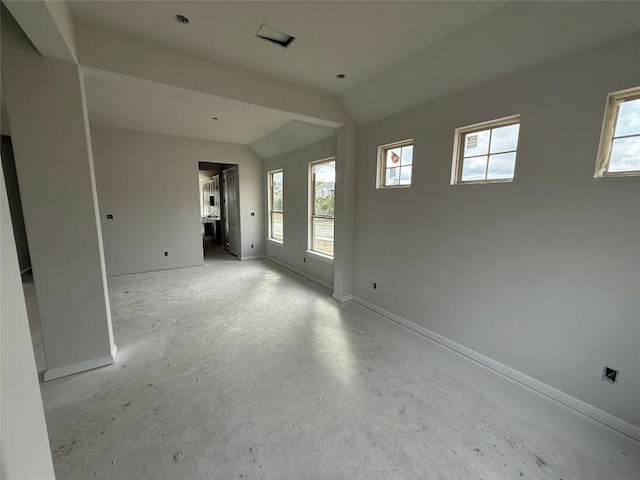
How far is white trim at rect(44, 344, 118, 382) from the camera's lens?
7.04 ft

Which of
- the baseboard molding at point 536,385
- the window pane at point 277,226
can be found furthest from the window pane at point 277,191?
the baseboard molding at point 536,385

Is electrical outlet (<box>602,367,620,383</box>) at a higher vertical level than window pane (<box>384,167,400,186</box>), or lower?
lower

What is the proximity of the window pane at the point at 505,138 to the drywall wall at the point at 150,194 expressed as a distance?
5.08 metres

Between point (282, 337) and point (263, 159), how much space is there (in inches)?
182

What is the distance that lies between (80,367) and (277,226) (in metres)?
4.37

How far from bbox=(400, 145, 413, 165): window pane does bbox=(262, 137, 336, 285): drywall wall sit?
1266mm

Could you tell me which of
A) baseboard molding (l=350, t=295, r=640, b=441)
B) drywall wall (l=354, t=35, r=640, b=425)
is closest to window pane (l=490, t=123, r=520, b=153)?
drywall wall (l=354, t=35, r=640, b=425)

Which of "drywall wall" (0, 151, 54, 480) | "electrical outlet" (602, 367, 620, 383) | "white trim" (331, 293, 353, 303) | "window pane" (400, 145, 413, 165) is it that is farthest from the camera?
"white trim" (331, 293, 353, 303)

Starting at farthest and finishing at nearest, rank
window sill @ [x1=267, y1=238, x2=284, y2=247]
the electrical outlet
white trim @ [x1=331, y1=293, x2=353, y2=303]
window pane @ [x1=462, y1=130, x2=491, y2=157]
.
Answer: window sill @ [x1=267, y1=238, x2=284, y2=247], white trim @ [x1=331, y1=293, x2=353, y2=303], window pane @ [x1=462, y1=130, x2=491, y2=157], the electrical outlet

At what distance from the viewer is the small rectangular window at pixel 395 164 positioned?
120 inches

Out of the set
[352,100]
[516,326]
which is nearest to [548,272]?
[516,326]

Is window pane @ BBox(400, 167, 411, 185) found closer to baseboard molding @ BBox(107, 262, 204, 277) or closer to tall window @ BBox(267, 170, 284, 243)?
tall window @ BBox(267, 170, 284, 243)

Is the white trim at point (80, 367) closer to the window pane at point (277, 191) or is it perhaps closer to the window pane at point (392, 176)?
the window pane at point (392, 176)

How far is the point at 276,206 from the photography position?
6152 millimetres
